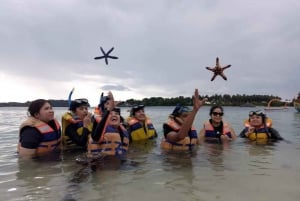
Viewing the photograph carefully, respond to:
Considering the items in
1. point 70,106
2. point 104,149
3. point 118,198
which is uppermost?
point 70,106

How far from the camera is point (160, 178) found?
6031 mm

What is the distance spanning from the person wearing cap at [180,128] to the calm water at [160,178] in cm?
27

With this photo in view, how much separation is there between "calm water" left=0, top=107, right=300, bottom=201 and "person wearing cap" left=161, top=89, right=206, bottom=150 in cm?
27

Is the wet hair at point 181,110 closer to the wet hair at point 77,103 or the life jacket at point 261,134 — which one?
the wet hair at point 77,103

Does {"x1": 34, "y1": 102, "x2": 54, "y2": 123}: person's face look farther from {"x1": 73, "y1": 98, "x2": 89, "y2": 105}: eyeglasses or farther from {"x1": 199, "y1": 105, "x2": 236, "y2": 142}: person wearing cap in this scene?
{"x1": 199, "y1": 105, "x2": 236, "y2": 142}: person wearing cap

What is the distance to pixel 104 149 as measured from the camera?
6.74 metres

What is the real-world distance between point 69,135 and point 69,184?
2.88 meters

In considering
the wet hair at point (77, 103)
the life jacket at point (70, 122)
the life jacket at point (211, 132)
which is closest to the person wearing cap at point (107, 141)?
the life jacket at point (70, 122)

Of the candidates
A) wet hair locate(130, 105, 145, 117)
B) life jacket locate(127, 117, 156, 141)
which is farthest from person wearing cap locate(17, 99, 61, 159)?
wet hair locate(130, 105, 145, 117)

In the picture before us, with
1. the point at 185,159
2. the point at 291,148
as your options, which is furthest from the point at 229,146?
the point at 185,159

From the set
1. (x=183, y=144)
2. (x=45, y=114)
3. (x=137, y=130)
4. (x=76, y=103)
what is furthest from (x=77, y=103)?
(x=137, y=130)

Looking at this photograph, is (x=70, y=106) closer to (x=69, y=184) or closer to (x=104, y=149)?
(x=104, y=149)

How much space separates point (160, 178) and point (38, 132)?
2.82m

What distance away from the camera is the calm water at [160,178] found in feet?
16.5
